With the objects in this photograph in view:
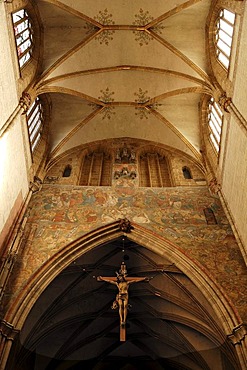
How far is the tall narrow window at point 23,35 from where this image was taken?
1087cm

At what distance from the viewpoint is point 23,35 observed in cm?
1146

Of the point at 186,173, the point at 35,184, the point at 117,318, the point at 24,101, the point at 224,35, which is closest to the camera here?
the point at 24,101

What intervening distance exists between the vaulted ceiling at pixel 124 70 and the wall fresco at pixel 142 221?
2593mm

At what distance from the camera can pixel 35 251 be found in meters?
9.89

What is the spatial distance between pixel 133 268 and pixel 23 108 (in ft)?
19.8

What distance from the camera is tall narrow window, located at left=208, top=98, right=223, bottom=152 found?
492 inches

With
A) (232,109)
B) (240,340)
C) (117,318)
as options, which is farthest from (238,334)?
(117,318)

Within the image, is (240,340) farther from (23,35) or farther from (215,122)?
(23,35)

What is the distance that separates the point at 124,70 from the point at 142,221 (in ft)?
19.7

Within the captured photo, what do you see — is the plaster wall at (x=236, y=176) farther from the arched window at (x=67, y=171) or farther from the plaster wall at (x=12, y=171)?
the plaster wall at (x=12, y=171)

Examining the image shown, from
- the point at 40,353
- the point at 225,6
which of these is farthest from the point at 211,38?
the point at 40,353

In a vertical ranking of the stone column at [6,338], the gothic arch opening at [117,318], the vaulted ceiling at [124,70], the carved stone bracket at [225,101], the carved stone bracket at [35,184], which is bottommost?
the stone column at [6,338]

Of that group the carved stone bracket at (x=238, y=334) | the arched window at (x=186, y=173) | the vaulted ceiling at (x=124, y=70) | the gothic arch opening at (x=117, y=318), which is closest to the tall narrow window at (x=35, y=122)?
the vaulted ceiling at (x=124, y=70)

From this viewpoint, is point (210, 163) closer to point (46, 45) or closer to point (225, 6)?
point (225, 6)
